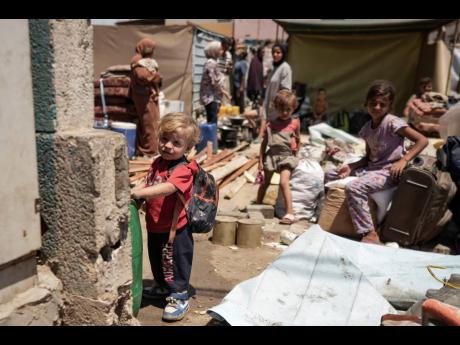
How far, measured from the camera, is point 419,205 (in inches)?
174

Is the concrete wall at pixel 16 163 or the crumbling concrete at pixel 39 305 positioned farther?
the crumbling concrete at pixel 39 305

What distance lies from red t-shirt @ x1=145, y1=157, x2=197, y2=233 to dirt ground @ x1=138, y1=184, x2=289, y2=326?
2.10 feet

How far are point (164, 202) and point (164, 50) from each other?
9.66 meters

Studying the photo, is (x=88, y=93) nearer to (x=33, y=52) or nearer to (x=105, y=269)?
(x=33, y=52)

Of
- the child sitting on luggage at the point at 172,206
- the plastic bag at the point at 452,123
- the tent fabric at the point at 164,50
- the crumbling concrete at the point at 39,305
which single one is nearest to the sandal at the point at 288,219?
the plastic bag at the point at 452,123

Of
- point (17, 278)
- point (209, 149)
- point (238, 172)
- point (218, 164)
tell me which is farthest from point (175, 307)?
point (209, 149)

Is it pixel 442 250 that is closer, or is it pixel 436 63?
pixel 442 250

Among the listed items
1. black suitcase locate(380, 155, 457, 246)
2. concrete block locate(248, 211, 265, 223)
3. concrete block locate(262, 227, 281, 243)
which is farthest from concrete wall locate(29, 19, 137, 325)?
black suitcase locate(380, 155, 457, 246)

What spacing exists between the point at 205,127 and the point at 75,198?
20.9 ft

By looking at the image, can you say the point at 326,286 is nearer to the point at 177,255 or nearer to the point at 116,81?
the point at 177,255

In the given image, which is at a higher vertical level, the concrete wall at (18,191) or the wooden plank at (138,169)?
the concrete wall at (18,191)

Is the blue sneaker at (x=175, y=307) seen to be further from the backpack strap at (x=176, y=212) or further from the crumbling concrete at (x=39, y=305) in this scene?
the crumbling concrete at (x=39, y=305)

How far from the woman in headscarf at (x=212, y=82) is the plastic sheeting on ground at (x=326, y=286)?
5523 millimetres

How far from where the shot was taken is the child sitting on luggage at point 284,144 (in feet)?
17.3
